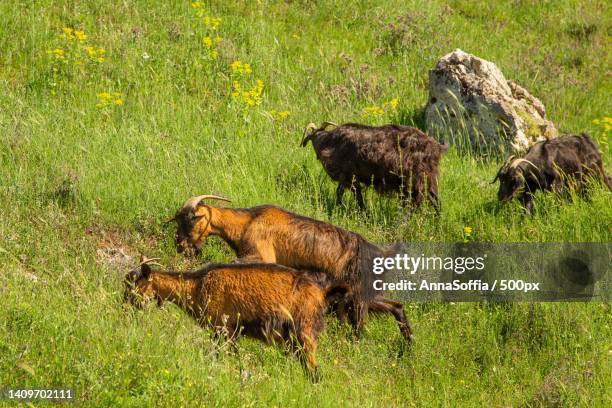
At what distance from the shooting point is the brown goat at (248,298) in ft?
27.5

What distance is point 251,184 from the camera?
1130cm

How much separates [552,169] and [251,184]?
3.39m

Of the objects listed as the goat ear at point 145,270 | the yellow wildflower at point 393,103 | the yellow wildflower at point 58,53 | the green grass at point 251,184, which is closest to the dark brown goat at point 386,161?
the green grass at point 251,184

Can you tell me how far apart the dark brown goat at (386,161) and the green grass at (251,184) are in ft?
0.86

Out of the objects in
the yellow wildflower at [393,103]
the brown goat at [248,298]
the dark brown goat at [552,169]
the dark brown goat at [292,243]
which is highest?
the yellow wildflower at [393,103]

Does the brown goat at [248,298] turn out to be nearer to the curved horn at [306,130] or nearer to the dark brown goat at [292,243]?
the dark brown goat at [292,243]

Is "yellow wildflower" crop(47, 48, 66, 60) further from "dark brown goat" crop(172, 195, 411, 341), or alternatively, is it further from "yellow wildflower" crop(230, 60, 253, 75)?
"dark brown goat" crop(172, 195, 411, 341)

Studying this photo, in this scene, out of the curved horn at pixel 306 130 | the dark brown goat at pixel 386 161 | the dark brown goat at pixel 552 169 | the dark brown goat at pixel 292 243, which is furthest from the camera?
the curved horn at pixel 306 130

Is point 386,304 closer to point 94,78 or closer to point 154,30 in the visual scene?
point 94,78

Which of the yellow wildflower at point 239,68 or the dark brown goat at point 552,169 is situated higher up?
the yellow wildflower at point 239,68

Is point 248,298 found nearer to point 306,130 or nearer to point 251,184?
point 251,184

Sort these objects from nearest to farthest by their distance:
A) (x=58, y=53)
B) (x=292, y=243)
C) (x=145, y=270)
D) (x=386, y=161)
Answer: (x=145, y=270)
(x=292, y=243)
(x=386, y=161)
(x=58, y=53)

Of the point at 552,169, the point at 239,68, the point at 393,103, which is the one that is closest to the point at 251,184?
the point at 239,68

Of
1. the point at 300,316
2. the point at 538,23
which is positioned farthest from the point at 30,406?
the point at 538,23
